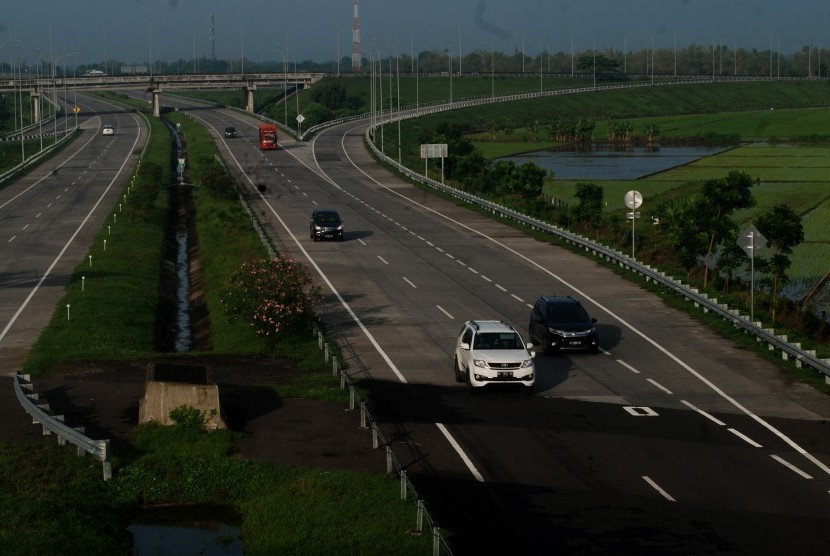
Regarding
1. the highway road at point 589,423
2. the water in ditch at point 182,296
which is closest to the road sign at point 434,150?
the water in ditch at point 182,296

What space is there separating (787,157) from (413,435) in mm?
107554

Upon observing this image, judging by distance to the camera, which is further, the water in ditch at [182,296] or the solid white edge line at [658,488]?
the water in ditch at [182,296]

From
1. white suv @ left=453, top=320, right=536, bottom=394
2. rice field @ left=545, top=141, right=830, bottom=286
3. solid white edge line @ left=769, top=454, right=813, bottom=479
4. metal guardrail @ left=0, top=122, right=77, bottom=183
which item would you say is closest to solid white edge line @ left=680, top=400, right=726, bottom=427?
solid white edge line @ left=769, top=454, right=813, bottom=479

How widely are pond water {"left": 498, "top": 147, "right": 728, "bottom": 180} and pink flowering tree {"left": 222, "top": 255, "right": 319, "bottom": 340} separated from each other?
245 feet

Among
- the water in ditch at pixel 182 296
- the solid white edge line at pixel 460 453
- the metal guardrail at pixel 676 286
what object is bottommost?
the water in ditch at pixel 182 296

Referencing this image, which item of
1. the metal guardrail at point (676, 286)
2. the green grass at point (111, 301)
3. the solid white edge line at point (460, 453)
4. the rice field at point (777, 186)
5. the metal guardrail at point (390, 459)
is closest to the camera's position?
the metal guardrail at point (390, 459)

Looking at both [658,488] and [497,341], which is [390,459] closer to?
[658,488]

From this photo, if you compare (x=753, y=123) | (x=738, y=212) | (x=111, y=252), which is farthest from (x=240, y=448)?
(x=753, y=123)

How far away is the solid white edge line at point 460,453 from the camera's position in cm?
2488

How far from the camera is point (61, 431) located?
26.3 meters

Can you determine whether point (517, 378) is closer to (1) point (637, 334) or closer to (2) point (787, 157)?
(1) point (637, 334)

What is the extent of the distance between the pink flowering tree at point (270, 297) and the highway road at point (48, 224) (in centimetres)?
654

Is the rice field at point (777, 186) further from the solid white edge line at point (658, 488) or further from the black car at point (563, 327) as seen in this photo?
the solid white edge line at point (658, 488)

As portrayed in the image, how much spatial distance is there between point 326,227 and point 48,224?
19.0 meters
